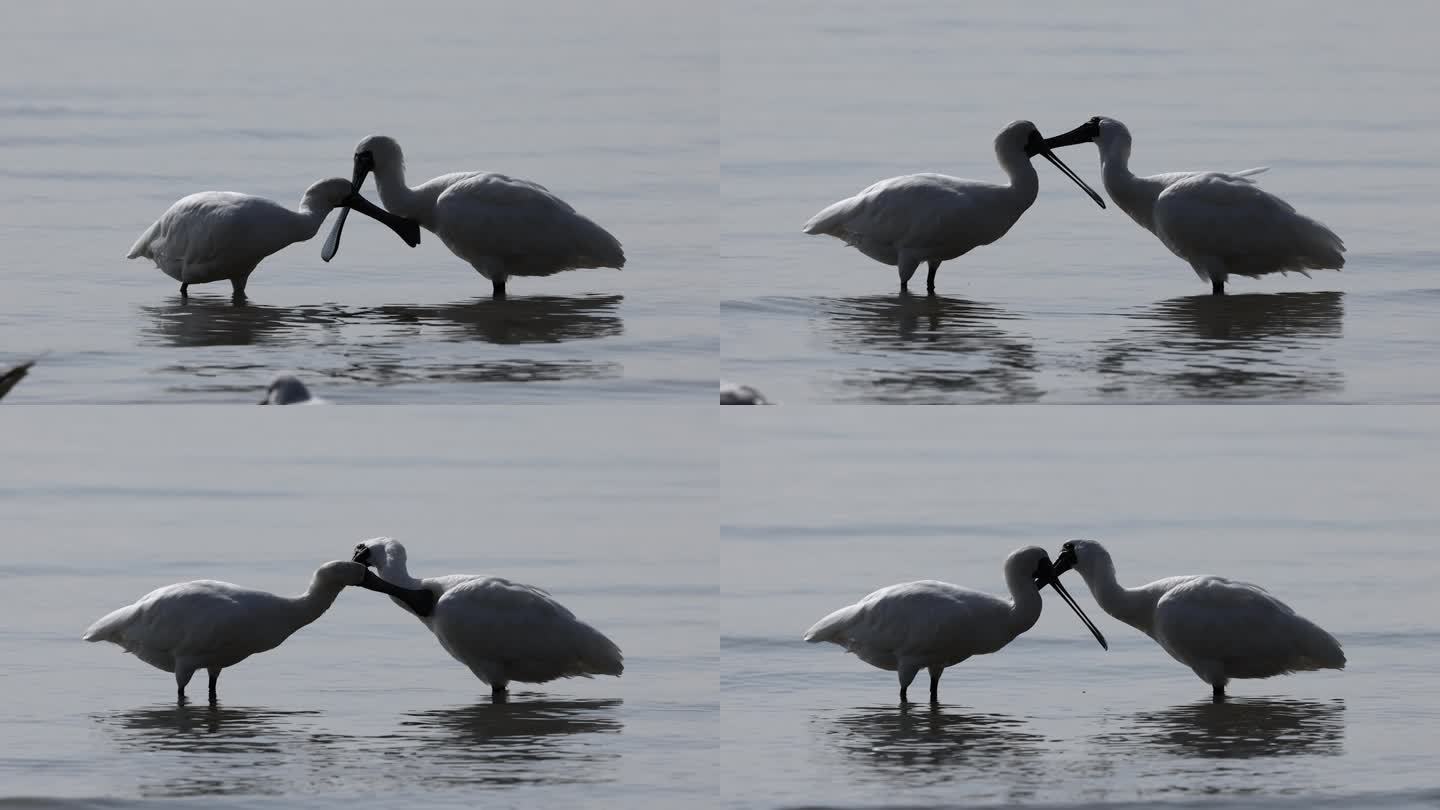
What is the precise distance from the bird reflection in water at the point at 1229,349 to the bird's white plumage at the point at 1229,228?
0.76 ft

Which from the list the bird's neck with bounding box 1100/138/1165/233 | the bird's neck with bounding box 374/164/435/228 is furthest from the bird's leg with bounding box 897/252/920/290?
the bird's neck with bounding box 374/164/435/228

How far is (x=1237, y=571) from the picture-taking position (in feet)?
49.3

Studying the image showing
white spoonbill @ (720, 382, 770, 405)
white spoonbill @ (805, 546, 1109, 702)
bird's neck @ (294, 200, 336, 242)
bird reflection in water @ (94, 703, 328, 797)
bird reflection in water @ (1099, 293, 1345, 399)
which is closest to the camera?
bird reflection in water @ (94, 703, 328, 797)

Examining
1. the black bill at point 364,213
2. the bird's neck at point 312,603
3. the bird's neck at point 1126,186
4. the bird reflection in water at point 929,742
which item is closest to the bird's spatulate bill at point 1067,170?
the bird's neck at point 1126,186

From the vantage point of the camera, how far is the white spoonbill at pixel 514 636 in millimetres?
12242

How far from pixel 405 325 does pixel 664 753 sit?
3.09 metres

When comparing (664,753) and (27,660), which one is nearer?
(664,753)

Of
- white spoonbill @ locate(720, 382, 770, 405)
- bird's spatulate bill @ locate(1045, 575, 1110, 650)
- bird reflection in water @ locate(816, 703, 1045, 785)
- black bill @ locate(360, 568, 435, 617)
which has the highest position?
white spoonbill @ locate(720, 382, 770, 405)

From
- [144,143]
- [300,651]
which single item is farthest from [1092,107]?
[300,651]

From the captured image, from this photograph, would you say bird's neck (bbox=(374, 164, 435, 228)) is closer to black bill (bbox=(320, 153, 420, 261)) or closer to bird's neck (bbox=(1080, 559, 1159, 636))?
black bill (bbox=(320, 153, 420, 261))

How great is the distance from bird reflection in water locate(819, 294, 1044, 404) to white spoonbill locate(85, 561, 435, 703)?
265cm

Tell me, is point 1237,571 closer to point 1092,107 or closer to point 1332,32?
point 1092,107

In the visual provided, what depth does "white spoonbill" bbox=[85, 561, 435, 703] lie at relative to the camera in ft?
40.0

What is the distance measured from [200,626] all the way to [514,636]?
5.24ft
